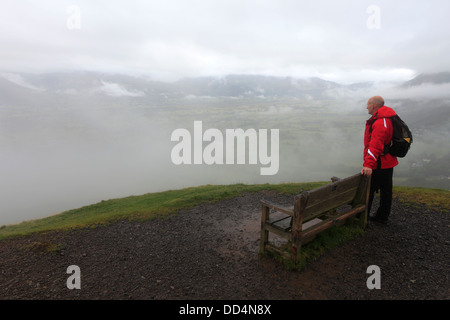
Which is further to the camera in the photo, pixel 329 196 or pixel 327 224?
pixel 327 224

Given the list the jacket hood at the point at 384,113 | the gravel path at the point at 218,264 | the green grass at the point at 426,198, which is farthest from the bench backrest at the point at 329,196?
the green grass at the point at 426,198

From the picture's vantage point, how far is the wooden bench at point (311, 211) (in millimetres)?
7679

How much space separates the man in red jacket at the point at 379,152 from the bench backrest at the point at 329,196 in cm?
62

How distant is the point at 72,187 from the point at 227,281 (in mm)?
127322

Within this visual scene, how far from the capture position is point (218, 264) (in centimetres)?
917

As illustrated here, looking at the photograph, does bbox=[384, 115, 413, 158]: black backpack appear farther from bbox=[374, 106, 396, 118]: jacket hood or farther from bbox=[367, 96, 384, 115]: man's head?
bbox=[367, 96, 384, 115]: man's head

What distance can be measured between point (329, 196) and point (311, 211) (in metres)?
0.90

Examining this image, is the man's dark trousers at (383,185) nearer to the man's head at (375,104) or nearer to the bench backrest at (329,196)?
the bench backrest at (329,196)

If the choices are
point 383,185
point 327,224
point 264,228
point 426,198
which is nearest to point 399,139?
point 383,185

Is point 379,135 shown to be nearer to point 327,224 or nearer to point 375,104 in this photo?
point 375,104

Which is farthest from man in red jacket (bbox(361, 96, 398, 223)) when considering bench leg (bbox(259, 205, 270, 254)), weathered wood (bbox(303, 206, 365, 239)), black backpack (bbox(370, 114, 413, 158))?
bench leg (bbox(259, 205, 270, 254))

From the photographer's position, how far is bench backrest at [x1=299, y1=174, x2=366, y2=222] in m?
7.71

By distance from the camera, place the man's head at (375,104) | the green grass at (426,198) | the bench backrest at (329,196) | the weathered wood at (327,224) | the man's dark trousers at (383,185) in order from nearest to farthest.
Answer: the bench backrest at (329,196)
the weathered wood at (327,224)
the man's head at (375,104)
the man's dark trousers at (383,185)
the green grass at (426,198)
